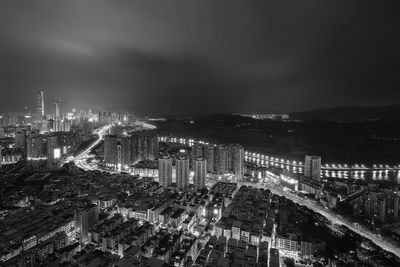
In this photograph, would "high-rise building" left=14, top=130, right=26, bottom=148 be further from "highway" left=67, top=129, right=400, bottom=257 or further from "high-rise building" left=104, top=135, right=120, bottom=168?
"highway" left=67, top=129, right=400, bottom=257

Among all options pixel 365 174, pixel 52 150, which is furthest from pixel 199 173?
pixel 52 150

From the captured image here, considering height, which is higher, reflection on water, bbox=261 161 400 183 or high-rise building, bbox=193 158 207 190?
high-rise building, bbox=193 158 207 190

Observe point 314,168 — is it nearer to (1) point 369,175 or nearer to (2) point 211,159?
(1) point 369,175

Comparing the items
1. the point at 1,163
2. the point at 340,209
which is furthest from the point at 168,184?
the point at 1,163

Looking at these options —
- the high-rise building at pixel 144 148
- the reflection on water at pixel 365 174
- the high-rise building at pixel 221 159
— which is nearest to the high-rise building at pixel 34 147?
the high-rise building at pixel 144 148

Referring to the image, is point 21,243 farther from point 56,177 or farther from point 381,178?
point 381,178

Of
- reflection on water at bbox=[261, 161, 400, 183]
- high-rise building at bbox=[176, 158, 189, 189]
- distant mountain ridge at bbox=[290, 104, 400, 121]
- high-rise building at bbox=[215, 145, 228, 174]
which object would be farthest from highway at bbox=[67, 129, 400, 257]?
distant mountain ridge at bbox=[290, 104, 400, 121]

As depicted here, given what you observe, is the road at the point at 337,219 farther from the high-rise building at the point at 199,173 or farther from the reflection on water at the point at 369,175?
the reflection on water at the point at 369,175
